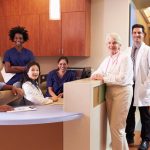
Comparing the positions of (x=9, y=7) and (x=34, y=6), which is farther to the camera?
(x=9, y=7)

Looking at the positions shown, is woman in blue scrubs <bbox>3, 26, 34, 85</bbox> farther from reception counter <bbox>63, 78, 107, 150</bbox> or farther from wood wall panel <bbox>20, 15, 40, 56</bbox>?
reception counter <bbox>63, 78, 107, 150</bbox>

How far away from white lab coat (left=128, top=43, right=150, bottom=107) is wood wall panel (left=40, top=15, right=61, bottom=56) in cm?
185

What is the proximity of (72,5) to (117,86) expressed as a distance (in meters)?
2.39

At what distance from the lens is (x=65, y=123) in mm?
2559

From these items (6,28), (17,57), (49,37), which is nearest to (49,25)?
(49,37)

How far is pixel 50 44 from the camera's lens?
4.96 meters

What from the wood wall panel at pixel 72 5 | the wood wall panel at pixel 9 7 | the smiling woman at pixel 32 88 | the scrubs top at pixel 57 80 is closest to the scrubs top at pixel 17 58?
the scrubs top at pixel 57 80

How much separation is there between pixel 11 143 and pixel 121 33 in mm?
2839

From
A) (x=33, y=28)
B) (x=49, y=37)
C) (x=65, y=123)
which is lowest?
(x=65, y=123)

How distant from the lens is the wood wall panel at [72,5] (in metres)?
4.73

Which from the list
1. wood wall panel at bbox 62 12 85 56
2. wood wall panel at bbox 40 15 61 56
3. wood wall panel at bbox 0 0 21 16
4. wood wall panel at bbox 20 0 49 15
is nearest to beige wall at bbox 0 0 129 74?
wood wall panel at bbox 62 12 85 56

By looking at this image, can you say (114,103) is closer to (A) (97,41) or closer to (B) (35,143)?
(B) (35,143)

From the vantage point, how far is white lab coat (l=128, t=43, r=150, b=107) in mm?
3414

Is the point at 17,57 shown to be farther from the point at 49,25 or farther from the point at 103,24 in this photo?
the point at 103,24
